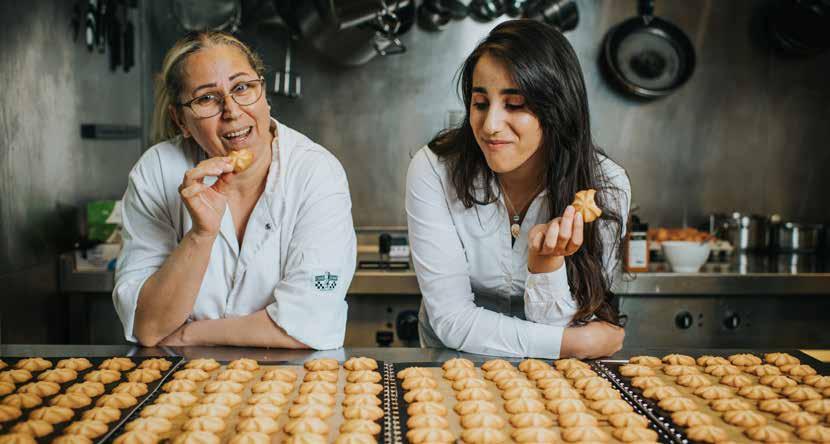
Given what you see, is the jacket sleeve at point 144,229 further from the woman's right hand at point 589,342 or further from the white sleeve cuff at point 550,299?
the woman's right hand at point 589,342

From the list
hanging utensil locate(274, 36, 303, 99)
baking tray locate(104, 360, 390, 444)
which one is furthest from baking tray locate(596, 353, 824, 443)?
hanging utensil locate(274, 36, 303, 99)

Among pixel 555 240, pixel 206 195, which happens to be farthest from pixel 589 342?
pixel 206 195

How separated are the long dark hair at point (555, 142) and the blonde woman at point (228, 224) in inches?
14.1

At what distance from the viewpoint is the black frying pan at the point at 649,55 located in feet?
13.0

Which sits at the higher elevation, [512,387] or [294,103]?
[294,103]

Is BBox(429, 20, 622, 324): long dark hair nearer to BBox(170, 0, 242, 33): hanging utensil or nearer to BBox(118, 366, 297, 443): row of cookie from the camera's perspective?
BBox(118, 366, 297, 443): row of cookie

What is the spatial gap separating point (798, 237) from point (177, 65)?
3.28m

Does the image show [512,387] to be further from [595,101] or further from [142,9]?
[142,9]

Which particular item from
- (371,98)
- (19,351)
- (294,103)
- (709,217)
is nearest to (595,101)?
(709,217)

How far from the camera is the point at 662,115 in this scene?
407 cm

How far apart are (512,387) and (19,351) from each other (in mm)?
1194

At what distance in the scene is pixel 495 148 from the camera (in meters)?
1.82

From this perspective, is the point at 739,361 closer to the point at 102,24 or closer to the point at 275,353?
the point at 275,353

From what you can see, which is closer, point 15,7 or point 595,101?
point 15,7
